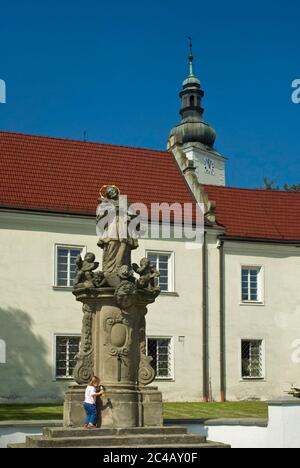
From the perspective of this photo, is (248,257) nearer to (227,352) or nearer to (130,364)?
(227,352)

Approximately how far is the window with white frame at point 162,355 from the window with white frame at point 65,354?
291 centimetres

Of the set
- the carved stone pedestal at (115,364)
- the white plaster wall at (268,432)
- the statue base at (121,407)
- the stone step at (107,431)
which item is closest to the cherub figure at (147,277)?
the carved stone pedestal at (115,364)

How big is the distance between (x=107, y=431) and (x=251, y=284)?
60.0 feet

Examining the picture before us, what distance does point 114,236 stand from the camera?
48.0 ft

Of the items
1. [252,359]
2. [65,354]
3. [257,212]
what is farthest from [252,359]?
[65,354]

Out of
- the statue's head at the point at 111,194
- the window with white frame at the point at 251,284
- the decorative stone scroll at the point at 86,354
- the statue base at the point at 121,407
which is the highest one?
the statue's head at the point at 111,194

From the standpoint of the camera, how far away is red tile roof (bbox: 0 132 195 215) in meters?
28.5

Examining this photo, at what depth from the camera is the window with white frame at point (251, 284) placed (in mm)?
30812

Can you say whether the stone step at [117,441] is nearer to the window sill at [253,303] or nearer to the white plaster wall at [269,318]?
the white plaster wall at [269,318]

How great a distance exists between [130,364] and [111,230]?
258 cm

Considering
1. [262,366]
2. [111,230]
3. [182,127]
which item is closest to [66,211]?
[262,366]

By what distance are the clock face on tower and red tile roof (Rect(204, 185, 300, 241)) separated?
32237 millimetres

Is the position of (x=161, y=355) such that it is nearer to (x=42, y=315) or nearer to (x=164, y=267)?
(x=164, y=267)

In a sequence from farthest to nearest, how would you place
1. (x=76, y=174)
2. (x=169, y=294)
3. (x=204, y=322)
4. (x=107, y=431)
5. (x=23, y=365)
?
(x=76, y=174), (x=204, y=322), (x=169, y=294), (x=23, y=365), (x=107, y=431)
